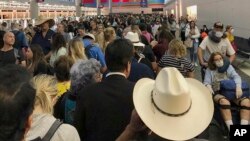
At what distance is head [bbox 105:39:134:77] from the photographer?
2.83 metres

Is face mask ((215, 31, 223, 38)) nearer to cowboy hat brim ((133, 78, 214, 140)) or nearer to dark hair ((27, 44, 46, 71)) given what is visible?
dark hair ((27, 44, 46, 71))

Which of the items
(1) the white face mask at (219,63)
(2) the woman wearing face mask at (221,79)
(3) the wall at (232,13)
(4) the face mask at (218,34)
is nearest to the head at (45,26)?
A: (4) the face mask at (218,34)

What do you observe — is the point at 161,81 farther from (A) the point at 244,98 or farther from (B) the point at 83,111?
(A) the point at 244,98

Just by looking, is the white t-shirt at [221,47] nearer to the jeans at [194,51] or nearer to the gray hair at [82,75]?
the gray hair at [82,75]

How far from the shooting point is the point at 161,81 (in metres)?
1.98

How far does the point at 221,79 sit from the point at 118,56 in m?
3.81

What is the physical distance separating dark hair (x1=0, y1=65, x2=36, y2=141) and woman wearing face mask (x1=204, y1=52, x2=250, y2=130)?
4730 mm

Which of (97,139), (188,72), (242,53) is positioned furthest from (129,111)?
(242,53)

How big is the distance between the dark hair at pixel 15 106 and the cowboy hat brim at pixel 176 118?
0.58 meters

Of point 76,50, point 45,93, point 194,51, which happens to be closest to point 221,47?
point 76,50

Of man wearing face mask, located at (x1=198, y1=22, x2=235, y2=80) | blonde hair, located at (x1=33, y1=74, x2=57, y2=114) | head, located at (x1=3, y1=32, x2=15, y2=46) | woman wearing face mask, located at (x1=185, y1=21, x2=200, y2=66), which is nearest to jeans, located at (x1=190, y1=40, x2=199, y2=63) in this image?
woman wearing face mask, located at (x1=185, y1=21, x2=200, y2=66)

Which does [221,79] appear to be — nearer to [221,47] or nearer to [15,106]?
[221,47]

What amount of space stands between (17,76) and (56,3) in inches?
1536

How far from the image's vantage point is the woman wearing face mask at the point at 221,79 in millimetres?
5910
